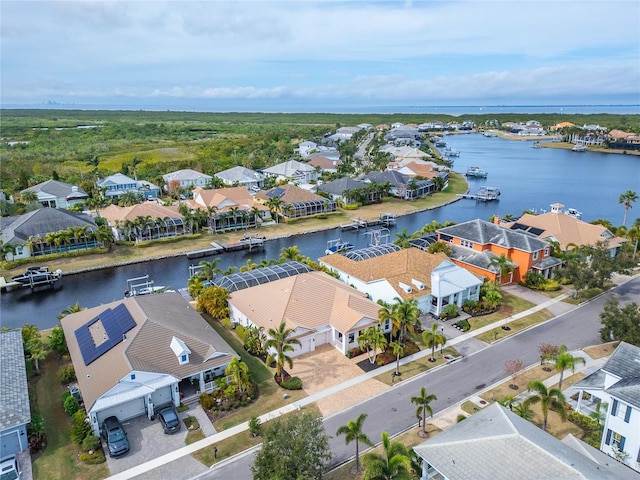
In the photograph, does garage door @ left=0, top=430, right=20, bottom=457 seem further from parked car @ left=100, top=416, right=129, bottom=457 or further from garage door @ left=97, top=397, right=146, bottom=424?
parked car @ left=100, top=416, right=129, bottom=457

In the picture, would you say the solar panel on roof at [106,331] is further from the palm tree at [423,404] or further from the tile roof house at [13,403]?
the palm tree at [423,404]

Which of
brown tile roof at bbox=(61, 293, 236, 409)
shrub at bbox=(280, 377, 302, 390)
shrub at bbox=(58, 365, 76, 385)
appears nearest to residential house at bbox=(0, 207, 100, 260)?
brown tile roof at bbox=(61, 293, 236, 409)

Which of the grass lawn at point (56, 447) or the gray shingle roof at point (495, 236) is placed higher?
the gray shingle roof at point (495, 236)

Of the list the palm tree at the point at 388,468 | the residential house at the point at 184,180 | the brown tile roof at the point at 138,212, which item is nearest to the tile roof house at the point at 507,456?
the palm tree at the point at 388,468

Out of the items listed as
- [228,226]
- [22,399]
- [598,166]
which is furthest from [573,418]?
[598,166]

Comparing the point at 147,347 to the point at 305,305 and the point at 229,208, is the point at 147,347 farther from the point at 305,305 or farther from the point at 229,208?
the point at 229,208
